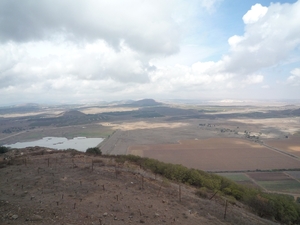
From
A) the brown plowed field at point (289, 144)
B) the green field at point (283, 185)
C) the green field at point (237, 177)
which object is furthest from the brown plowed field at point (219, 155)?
the green field at point (283, 185)

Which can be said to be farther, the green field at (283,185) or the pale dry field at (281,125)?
the pale dry field at (281,125)

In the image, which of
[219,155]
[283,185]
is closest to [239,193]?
[283,185]

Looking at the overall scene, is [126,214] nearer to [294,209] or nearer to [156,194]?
[156,194]

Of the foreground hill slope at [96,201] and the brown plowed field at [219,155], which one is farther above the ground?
the foreground hill slope at [96,201]

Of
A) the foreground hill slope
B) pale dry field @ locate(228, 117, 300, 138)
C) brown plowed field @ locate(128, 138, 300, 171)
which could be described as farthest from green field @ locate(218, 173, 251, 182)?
pale dry field @ locate(228, 117, 300, 138)

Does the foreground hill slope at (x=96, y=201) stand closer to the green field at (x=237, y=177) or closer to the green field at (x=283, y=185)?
the green field at (x=283, y=185)

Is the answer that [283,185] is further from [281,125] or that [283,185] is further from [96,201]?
[281,125]

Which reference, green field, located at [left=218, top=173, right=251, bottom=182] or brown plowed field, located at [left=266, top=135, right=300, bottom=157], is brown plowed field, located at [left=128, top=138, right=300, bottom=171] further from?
brown plowed field, located at [left=266, top=135, right=300, bottom=157]
